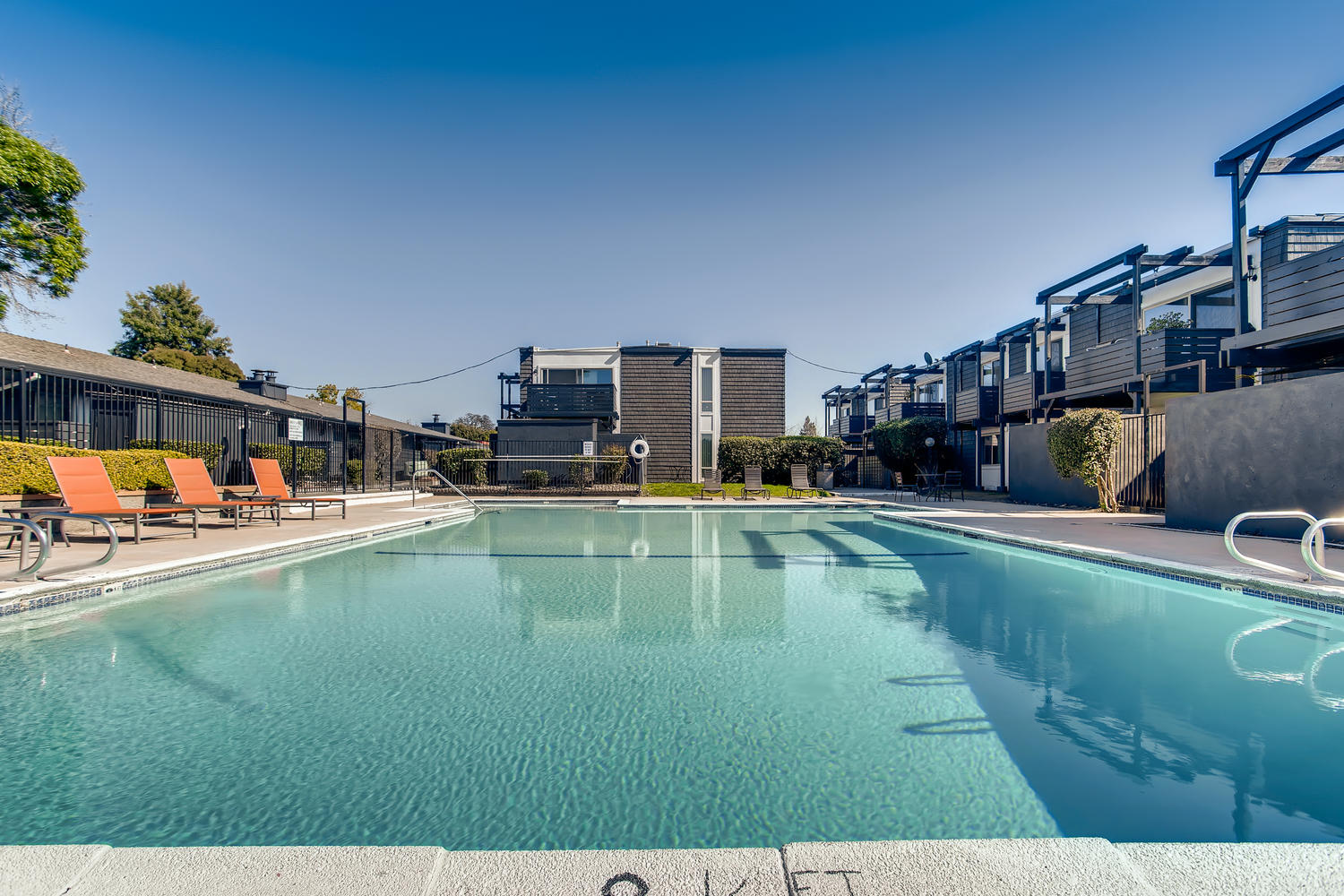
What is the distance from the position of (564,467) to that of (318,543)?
1159 cm

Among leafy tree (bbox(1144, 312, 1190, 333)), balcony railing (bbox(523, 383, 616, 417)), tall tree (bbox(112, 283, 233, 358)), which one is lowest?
balcony railing (bbox(523, 383, 616, 417))

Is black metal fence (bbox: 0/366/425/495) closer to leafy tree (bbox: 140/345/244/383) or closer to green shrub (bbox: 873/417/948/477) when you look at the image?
leafy tree (bbox: 140/345/244/383)

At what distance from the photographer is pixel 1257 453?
9094 mm

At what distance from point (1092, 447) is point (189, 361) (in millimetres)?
43205

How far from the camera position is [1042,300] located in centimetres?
1806

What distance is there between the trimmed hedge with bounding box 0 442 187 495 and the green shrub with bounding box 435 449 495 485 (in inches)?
345

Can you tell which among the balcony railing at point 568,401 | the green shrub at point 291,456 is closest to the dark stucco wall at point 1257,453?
the balcony railing at point 568,401

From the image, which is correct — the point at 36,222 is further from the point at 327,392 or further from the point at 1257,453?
the point at 327,392

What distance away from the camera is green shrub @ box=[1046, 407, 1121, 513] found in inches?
518

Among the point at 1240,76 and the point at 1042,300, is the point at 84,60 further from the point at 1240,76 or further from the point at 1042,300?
→ the point at 1042,300

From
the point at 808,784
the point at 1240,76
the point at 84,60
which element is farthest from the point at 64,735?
the point at 1240,76

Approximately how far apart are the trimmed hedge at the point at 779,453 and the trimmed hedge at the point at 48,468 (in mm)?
18708

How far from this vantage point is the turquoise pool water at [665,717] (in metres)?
2.24

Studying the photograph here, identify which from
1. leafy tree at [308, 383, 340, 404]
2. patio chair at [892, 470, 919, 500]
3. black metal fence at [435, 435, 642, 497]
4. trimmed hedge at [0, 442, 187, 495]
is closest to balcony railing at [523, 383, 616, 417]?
black metal fence at [435, 435, 642, 497]
